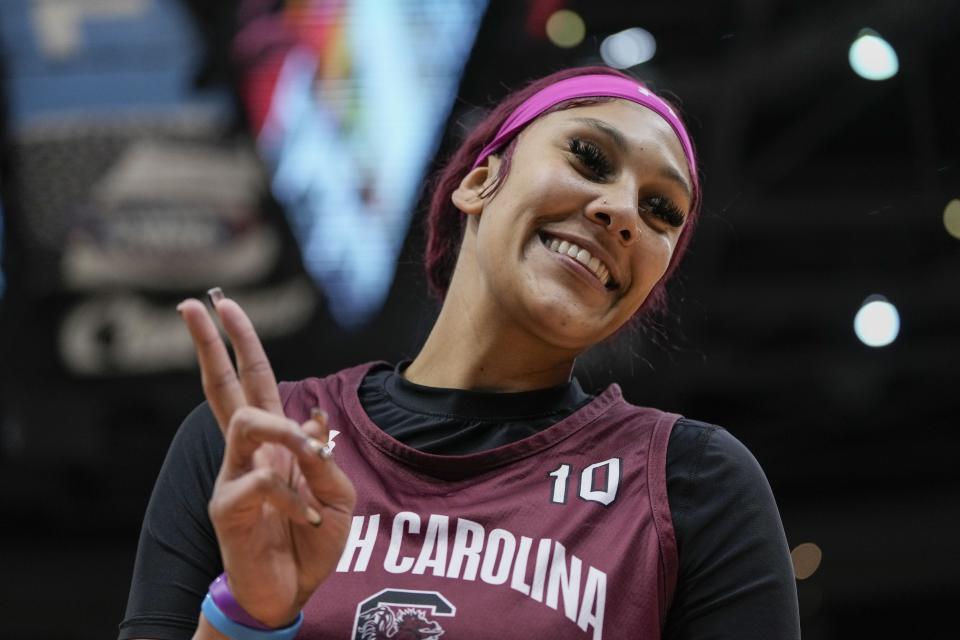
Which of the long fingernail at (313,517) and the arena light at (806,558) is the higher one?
the arena light at (806,558)

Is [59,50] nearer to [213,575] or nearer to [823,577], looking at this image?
[213,575]

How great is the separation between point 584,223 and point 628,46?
12.7ft

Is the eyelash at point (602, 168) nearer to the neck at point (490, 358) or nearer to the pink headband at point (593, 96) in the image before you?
the pink headband at point (593, 96)

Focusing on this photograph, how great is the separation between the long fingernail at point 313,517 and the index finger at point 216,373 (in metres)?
0.12

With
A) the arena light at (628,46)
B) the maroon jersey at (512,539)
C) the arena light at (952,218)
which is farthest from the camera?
the arena light at (952,218)

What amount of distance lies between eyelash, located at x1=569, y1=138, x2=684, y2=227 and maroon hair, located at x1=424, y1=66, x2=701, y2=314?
126mm

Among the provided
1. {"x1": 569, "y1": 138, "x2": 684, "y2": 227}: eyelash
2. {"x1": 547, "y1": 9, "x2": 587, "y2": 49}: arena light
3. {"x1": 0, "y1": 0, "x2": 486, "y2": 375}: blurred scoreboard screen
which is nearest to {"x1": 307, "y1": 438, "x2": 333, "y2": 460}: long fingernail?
{"x1": 569, "y1": 138, "x2": 684, "y2": 227}: eyelash

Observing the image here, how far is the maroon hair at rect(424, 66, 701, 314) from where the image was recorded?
1.83 m

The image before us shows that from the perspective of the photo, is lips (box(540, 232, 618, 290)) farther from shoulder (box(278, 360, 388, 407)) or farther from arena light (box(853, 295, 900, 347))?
arena light (box(853, 295, 900, 347))

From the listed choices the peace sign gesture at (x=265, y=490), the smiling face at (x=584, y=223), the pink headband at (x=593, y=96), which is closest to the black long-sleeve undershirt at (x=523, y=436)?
the smiling face at (x=584, y=223)

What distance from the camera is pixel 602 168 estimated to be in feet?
5.36

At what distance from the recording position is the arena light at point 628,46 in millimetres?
5281

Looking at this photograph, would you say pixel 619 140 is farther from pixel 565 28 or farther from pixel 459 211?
pixel 565 28

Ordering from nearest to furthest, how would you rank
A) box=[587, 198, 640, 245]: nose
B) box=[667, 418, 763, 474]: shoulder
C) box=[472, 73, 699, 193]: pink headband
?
box=[667, 418, 763, 474]: shoulder
box=[587, 198, 640, 245]: nose
box=[472, 73, 699, 193]: pink headband
